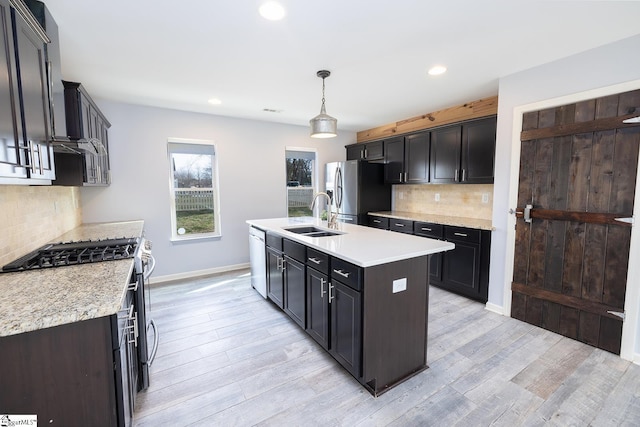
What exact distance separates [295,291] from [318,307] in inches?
15.8

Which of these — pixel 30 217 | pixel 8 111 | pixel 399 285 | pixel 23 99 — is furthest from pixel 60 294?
pixel 399 285

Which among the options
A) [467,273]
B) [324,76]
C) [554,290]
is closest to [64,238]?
[324,76]

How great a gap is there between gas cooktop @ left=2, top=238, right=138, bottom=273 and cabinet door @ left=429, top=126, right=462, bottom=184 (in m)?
3.68

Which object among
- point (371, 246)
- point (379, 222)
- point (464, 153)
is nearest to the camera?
point (371, 246)

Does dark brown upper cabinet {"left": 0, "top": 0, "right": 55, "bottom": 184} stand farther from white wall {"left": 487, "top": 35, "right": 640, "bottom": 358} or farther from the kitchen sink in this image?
white wall {"left": 487, "top": 35, "right": 640, "bottom": 358}

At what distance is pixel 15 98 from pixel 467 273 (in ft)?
13.0

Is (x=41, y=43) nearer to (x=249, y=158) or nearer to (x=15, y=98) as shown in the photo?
(x=15, y=98)

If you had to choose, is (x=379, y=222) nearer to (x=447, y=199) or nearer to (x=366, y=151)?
(x=447, y=199)

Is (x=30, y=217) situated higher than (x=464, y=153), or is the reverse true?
(x=464, y=153)

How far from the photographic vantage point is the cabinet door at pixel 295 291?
8.17ft

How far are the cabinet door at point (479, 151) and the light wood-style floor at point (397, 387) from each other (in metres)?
1.67

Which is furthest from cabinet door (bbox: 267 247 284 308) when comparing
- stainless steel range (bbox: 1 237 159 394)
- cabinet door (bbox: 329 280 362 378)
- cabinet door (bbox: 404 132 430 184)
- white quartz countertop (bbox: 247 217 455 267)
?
cabinet door (bbox: 404 132 430 184)

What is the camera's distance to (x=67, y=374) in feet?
3.60

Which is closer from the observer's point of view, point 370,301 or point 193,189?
point 370,301
